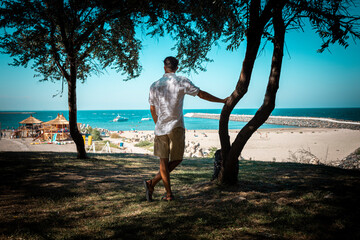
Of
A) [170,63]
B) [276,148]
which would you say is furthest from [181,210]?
[276,148]

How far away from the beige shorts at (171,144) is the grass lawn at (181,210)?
0.78m

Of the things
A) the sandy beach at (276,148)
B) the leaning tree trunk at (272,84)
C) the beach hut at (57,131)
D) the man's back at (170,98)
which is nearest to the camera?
the man's back at (170,98)

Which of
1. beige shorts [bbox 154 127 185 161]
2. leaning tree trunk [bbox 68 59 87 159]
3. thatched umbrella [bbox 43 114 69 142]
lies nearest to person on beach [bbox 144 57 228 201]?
beige shorts [bbox 154 127 185 161]

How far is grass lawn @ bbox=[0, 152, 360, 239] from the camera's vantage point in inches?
90.4

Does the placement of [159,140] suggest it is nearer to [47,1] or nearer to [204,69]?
[204,69]

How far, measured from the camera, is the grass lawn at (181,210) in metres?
2.29

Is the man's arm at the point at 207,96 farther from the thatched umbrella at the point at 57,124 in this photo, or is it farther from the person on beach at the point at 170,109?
the thatched umbrella at the point at 57,124

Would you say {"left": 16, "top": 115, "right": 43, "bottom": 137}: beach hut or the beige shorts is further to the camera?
{"left": 16, "top": 115, "right": 43, "bottom": 137}: beach hut

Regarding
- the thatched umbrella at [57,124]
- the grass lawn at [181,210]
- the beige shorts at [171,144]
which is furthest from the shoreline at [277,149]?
the beige shorts at [171,144]

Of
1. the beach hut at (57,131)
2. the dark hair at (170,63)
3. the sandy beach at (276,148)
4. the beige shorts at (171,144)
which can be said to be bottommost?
the sandy beach at (276,148)

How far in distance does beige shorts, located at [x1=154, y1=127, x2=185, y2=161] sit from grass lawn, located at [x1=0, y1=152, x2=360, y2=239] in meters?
0.78

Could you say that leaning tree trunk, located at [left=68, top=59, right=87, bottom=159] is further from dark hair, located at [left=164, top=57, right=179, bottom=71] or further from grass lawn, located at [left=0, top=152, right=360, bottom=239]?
dark hair, located at [left=164, top=57, right=179, bottom=71]

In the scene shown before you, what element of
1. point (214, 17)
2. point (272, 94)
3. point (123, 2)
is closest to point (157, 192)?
point (272, 94)

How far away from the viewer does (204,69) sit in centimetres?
697
